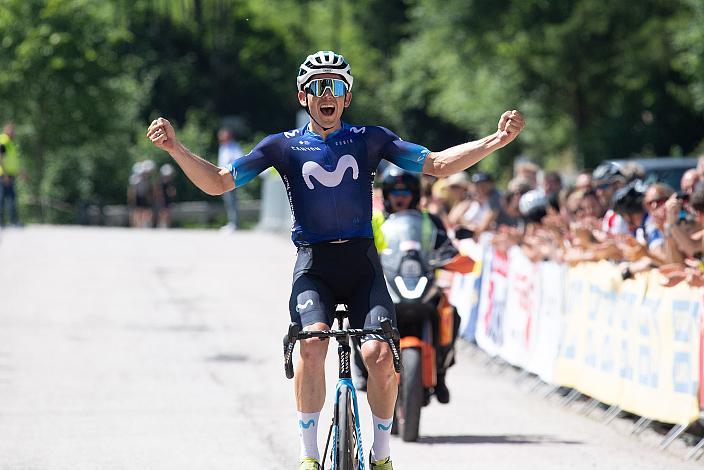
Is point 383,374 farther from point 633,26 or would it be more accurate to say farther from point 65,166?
point 65,166

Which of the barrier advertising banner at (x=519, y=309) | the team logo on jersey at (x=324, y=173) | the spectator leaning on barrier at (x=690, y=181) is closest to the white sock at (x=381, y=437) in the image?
the team logo on jersey at (x=324, y=173)

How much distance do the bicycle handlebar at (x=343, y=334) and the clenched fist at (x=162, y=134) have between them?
0.98 m

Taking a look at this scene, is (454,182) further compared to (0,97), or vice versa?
(0,97)

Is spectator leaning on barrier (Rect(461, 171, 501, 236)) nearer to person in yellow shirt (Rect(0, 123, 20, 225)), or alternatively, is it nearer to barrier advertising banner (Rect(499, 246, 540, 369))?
barrier advertising banner (Rect(499, 246, 540, 369))

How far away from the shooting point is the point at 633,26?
35.6 meters

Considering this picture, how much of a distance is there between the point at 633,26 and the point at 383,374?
29296 mm

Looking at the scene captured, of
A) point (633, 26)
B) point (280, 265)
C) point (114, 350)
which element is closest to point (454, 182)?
point (114, 350)

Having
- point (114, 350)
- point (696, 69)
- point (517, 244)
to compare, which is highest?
point (696, 69)

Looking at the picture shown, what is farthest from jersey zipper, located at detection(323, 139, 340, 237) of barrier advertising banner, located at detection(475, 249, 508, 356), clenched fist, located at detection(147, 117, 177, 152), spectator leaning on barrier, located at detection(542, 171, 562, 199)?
spectator leaning on barrier, located at detection(542, 171, 562, 199)

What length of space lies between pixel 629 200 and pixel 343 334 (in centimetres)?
542

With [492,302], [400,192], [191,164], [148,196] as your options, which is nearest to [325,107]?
[191,164]

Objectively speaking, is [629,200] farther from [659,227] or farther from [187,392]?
[187,392]

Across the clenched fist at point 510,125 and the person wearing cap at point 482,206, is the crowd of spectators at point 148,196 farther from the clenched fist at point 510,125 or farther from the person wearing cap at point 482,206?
the clenched fist at point 510,125

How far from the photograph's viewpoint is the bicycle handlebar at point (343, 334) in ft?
23.2
